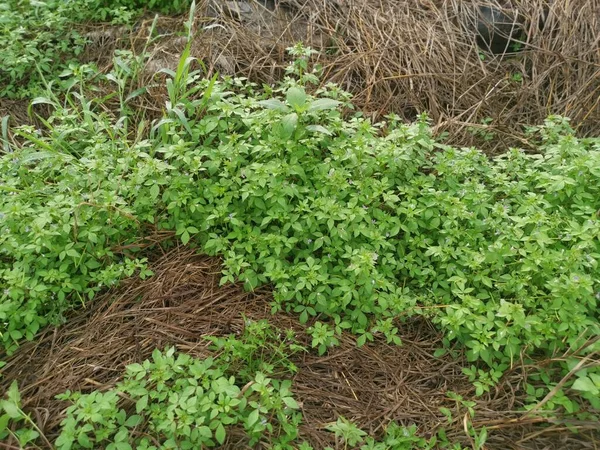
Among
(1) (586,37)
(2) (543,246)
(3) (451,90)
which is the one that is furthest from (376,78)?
(2) (543,246)

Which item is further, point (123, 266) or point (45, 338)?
point (123, 266)

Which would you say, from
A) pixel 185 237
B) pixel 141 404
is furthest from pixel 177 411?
pixel 185 237

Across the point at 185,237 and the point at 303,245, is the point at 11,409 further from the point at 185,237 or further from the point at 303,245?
the point at 303,245

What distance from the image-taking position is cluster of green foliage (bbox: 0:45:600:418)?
253 cm

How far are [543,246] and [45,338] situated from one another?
2.36 m

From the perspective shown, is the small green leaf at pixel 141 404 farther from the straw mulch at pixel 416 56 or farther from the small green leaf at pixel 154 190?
the straw mulch at pixel 416 56

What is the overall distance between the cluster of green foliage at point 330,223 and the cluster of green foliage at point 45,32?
1.10 meters

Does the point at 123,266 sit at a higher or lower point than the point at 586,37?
lower

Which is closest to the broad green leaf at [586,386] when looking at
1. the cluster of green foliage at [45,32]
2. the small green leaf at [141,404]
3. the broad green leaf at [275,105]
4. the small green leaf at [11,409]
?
the small green leaf at [141,404]

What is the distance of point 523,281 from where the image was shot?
254 cm

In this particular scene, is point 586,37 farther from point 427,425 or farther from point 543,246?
point 427,425

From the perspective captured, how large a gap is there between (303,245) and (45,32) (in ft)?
9.41

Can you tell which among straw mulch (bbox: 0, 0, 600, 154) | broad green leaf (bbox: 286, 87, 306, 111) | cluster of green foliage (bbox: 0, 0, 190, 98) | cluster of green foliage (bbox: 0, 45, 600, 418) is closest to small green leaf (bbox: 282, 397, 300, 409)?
cluster of green foliage (bbox: 0, 45, 600, 418)

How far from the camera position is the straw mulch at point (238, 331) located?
2322 mm
